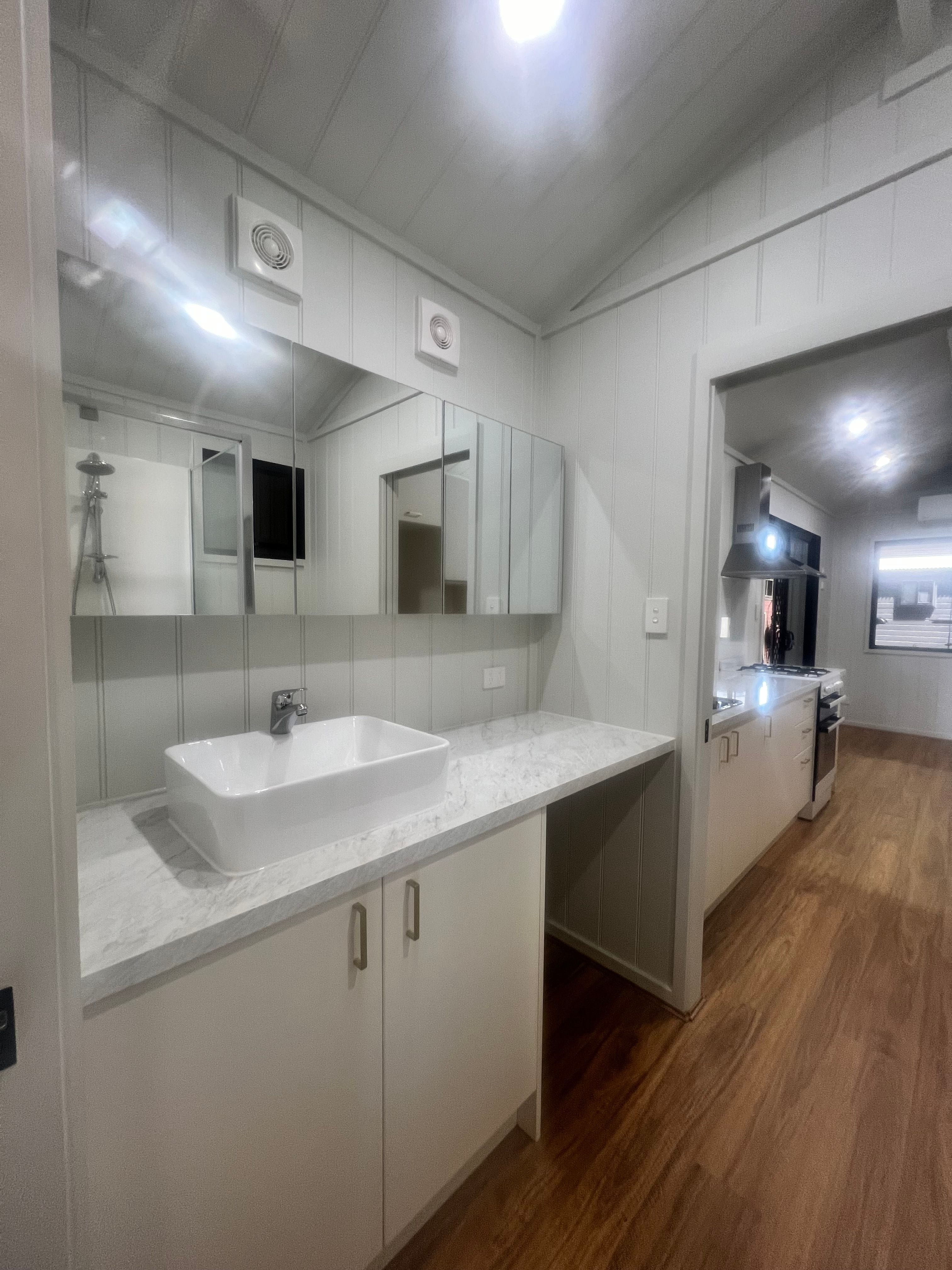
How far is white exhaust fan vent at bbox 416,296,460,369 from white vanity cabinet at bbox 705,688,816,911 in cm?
161

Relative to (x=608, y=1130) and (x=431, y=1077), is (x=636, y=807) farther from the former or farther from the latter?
(x=431, y=1077)

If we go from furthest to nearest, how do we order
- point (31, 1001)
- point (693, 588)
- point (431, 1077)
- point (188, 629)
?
point (693, 588)
point (188, 629)
point (431, 1077)
point (31, 1001)

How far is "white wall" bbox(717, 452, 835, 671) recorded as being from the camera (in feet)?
10.2

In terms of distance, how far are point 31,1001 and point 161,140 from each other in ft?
5.31

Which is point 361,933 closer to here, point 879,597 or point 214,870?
point 214,870

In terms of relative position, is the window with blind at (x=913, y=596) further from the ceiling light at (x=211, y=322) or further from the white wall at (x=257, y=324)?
the ceiling light at (x=211, y=322)

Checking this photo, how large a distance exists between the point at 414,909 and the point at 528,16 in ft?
6.30

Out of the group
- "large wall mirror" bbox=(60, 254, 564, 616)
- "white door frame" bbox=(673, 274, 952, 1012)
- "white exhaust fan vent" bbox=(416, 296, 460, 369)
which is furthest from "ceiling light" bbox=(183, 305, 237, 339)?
"white door frame" bbox=(673, 274, 952, 1012)

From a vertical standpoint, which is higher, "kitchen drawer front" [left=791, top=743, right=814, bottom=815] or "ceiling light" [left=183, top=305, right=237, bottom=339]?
"ceiling light" [left=183, top=305, right=237, bottom=339]

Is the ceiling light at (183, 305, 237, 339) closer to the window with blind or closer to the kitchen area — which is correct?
the kitchen area

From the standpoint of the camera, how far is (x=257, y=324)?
1.29 metres

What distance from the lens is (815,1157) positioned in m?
1.26

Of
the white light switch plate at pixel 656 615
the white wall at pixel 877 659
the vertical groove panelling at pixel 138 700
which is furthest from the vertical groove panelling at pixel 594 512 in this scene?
the white wall at pixel 877 659

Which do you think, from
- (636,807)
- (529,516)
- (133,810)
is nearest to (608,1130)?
(636,807)
